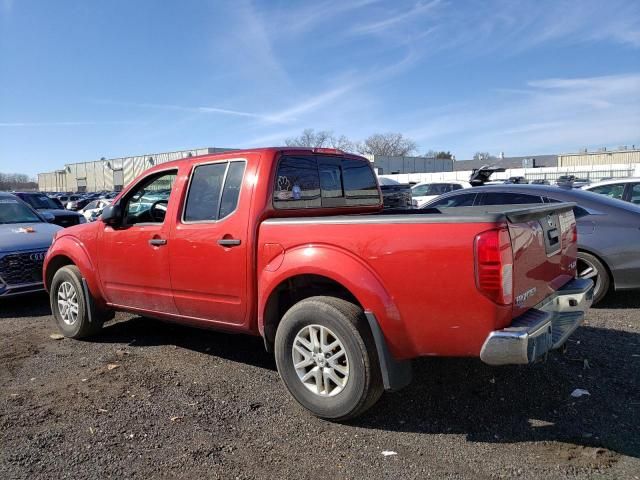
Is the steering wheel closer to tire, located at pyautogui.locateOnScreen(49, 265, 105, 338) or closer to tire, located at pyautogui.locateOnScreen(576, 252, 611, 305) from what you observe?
tire, located at pyautogui.locateOnScreen(49, 265, 105, 338)

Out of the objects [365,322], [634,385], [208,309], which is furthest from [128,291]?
[634,385]

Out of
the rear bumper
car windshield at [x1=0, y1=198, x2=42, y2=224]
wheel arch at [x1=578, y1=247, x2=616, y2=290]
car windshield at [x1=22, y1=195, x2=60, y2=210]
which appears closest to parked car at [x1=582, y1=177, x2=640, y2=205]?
wheel arch at [x1=578, y1=247, x2=616, y2=290]

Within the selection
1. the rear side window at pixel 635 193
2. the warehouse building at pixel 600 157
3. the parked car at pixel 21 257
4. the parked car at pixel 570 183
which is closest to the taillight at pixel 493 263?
the parked car at pixel 570 183

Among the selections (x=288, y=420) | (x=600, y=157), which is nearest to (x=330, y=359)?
(x=288, y=420)

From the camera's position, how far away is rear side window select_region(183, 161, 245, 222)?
438cm

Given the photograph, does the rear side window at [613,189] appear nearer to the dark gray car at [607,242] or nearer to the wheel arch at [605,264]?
the dark gray car at [607,242]

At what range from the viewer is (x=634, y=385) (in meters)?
4.20

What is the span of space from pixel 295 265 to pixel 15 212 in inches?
286

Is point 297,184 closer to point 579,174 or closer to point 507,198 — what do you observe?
point 507,198

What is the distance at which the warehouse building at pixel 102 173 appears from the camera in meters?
69.4

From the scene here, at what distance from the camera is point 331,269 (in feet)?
11.7

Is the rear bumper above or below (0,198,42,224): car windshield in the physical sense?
below

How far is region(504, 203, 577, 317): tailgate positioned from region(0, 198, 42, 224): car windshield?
27.1 feet

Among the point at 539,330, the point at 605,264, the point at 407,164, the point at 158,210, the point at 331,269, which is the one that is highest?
the point at 407,164
